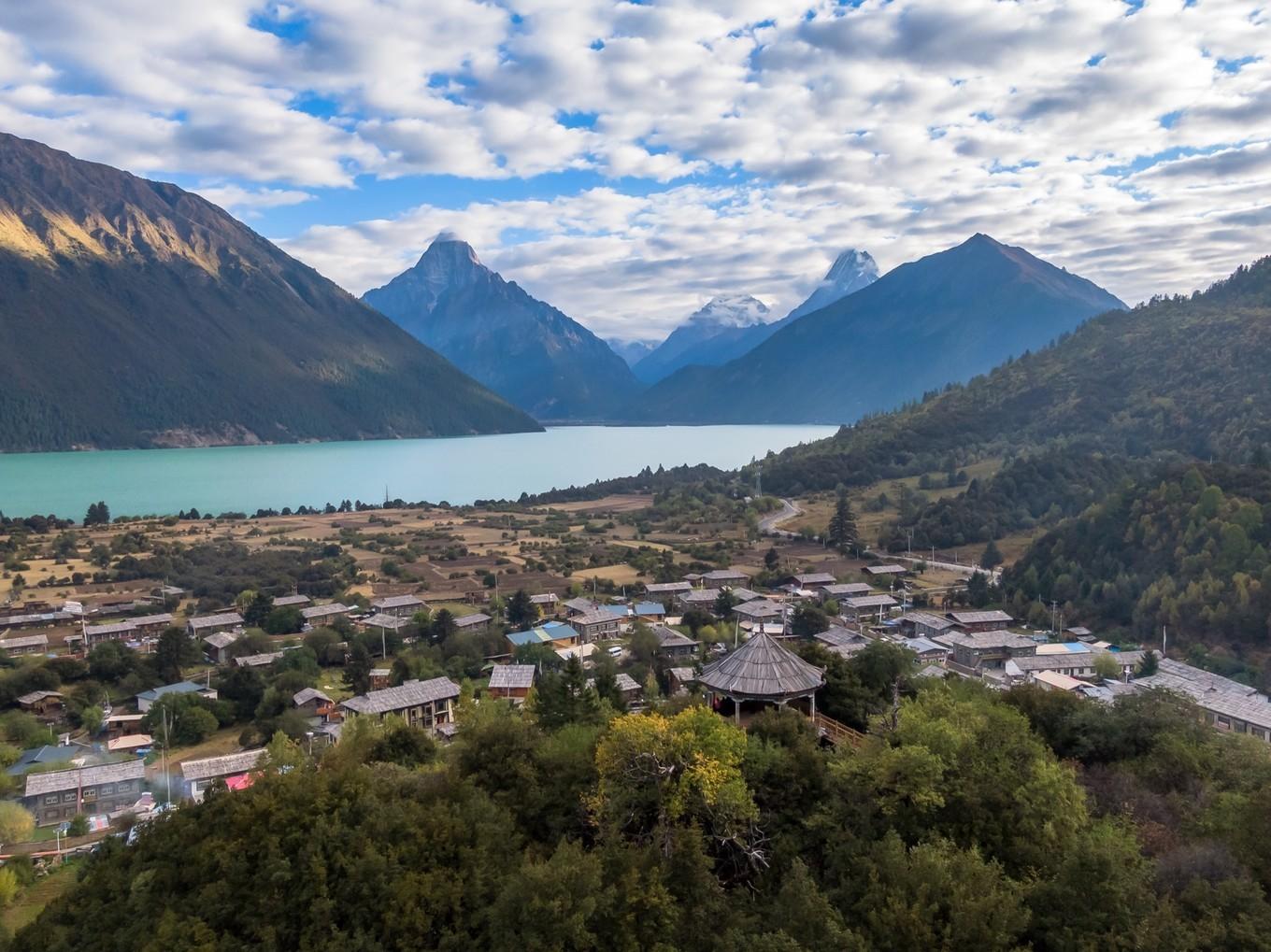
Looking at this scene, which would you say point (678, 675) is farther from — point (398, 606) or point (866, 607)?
point (398, 606)

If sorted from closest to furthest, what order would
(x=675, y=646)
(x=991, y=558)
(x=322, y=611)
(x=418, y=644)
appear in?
1. (x=675, y=646)
2. (x=418, y=644)
3. (x=322, y=611)
4. (x=991, y=558)

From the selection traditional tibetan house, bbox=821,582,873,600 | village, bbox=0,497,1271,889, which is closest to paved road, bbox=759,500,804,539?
village, bbox=0,497,1271,889

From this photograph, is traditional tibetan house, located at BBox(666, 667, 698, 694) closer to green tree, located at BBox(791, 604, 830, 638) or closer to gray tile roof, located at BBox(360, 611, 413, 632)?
green tree, located at BBox(791, 604, 830, 638)

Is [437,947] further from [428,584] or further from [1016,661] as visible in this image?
[428,584]

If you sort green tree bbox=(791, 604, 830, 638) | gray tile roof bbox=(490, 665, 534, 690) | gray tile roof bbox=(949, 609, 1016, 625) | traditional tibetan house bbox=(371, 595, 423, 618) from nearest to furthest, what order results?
1. gray tile roof bbox=(490, 665, 534, 690)
2. green tree bbox=(791, 604, 830, 638)
3. gray tile roof bbox=(949, 609, 1016, 625)
4. traditional tibetan house bbox=(371, 595, 423, 618)

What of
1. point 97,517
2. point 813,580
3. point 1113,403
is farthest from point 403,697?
point 1113,403

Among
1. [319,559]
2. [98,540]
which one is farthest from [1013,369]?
[98,540]
